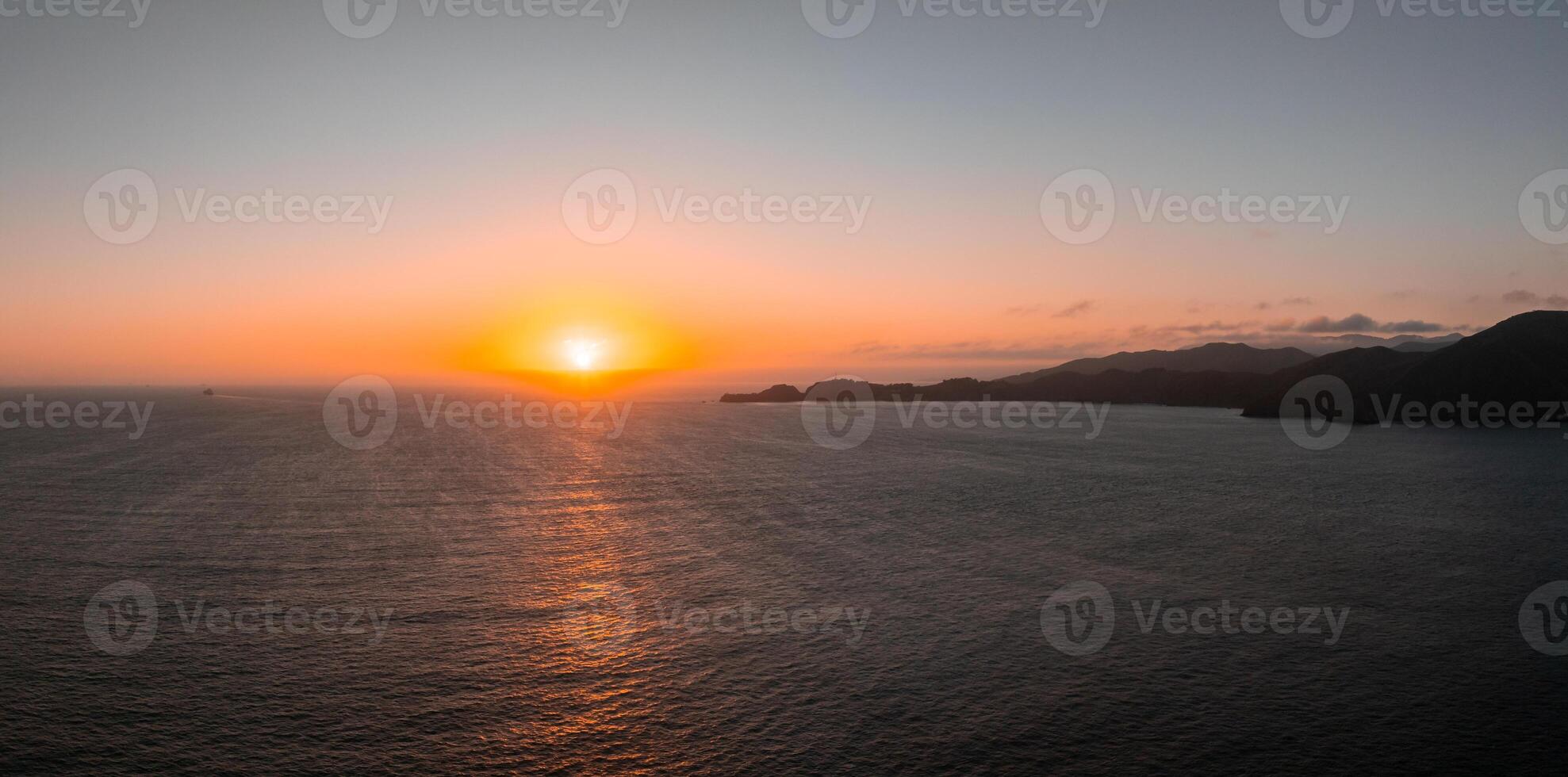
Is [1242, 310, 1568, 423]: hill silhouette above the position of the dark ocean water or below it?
above

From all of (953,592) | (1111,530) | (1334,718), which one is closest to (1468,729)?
(1334,718)

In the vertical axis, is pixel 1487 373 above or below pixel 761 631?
above

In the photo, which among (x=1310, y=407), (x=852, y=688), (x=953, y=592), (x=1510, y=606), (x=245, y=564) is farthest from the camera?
(x=1310, y=407)

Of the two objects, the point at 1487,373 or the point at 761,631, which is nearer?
the point at 761,631

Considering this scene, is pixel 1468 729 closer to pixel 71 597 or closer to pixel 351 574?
pixel 351 574

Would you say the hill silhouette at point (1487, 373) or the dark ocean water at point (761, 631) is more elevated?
the hill silhouette at point (1487, 373)

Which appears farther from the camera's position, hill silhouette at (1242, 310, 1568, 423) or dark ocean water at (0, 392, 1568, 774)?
hill silhouette at (1242, 310, 1568, 423)

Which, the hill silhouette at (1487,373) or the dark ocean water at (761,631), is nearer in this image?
the dark ocean water at (761,631)

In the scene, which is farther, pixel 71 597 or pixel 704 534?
pixel 704 534
